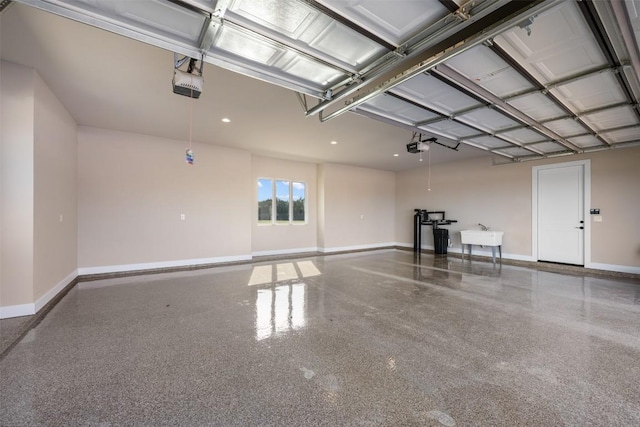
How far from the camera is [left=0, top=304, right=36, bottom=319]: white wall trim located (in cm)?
324

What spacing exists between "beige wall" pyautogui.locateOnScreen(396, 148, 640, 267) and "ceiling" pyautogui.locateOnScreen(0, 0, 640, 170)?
0.98 meters

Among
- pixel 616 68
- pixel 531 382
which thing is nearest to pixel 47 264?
pixel 531 382

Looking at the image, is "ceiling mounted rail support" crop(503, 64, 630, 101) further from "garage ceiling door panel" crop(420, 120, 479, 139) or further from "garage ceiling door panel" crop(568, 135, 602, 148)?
"garage ceiling door panel" crop(568, 135, 602, 148)

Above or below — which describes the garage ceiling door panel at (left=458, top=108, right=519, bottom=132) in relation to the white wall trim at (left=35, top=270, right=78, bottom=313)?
above

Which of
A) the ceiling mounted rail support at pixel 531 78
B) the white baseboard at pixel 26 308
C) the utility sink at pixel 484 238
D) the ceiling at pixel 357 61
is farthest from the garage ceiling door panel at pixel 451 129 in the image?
the white baseboard at pixel 26 308

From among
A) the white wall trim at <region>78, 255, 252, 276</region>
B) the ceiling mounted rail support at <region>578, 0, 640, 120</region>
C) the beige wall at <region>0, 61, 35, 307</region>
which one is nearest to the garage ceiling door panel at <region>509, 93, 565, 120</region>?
the ceiling mounted rail support at <region>578, 0, 640, 120</region>

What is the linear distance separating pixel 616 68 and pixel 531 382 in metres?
2.97

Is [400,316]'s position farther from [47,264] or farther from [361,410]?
[47,264]

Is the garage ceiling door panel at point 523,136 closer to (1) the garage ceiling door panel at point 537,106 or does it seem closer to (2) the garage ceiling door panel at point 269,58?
(1) the garage ceiling door panel at point 537,106

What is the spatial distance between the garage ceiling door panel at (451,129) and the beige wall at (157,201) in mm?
4608

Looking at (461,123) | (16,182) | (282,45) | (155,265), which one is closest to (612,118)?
(461,123)

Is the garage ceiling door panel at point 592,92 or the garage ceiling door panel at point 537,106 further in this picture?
the garage ceiling door panel at point 537,106

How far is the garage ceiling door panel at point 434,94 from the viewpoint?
2.95m

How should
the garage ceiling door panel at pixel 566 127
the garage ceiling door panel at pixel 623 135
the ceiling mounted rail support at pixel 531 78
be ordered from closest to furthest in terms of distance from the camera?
the ceiling mounted rail support at pixel 531 78
the garage ceiling door panel at pixel 566 127
the garage ceiling door panel at pixel 623 135
